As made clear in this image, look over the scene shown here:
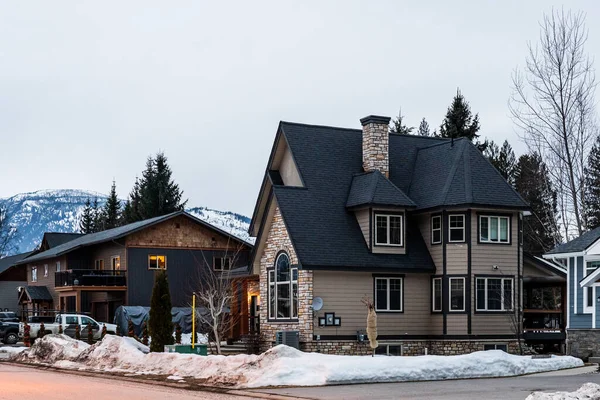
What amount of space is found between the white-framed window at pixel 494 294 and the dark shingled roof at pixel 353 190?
6.99ft

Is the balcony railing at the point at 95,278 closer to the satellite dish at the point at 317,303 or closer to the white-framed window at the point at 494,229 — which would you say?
the satellite dish at the point at 317,303

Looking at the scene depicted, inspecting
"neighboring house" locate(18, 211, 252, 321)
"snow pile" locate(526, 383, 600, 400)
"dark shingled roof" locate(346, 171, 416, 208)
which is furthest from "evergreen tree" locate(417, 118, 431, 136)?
"snow pile" locate(526, 383, 600, 400)

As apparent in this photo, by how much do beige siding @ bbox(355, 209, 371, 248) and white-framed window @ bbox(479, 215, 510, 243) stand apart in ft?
14.7

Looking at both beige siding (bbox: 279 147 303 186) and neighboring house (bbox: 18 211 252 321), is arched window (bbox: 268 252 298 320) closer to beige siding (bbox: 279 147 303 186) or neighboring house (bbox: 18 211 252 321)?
beige siding (bbox: 279 147 303 186)

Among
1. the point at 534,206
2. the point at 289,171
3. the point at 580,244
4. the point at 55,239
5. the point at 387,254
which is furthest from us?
the point at 55,239

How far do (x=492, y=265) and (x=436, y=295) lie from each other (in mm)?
2558

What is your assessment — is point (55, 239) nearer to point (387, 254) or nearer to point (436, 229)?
point (387, 254)

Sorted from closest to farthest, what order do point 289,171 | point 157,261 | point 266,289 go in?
point 266,289 < point 289,171 < point 157,261

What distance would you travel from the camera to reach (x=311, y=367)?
24.2 m

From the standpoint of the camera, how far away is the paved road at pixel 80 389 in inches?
787

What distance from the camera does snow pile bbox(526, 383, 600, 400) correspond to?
16234mm

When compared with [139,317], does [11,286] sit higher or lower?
higher

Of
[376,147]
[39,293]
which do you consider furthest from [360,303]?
[39,293]

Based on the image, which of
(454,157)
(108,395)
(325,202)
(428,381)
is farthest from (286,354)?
(454,157)
